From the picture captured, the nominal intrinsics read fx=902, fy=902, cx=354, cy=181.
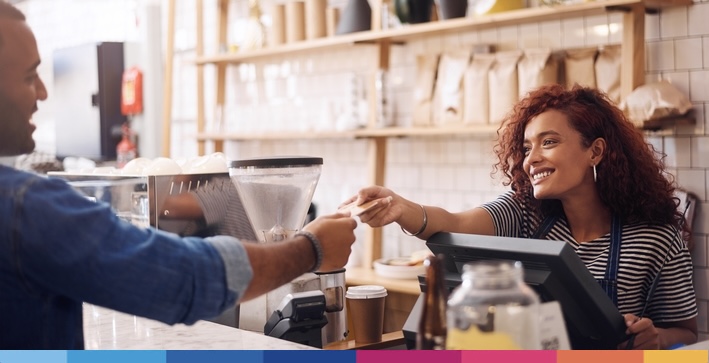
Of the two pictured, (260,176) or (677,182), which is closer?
(260,176)

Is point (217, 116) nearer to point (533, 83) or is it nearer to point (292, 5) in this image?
point (292, 5)

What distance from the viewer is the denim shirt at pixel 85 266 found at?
1335 millimetres

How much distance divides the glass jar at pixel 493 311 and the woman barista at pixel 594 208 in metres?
1.25

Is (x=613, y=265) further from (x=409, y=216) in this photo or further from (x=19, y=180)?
(x=19, y=180)

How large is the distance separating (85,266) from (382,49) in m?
3.23

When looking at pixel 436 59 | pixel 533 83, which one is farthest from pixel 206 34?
pixel 533 83

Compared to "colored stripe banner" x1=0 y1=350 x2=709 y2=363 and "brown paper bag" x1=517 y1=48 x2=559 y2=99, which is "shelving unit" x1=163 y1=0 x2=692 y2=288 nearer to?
"brown paper bag" x1=517 y1=48 x2=559 y2=99

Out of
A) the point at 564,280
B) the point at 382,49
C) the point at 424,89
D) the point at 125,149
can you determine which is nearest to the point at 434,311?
the point at 564,280

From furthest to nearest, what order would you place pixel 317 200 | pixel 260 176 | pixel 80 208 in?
pixel 317 200 < pixel 260 176 < pixel 80 208

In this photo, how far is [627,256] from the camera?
2.58 m

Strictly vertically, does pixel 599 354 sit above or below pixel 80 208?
below

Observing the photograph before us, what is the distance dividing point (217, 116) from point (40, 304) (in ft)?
13.2

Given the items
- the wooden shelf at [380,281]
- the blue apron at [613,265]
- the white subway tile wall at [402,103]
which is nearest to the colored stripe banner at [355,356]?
the blue apron at [613,265]

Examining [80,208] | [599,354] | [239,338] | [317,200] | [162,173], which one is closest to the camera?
[80,208]
